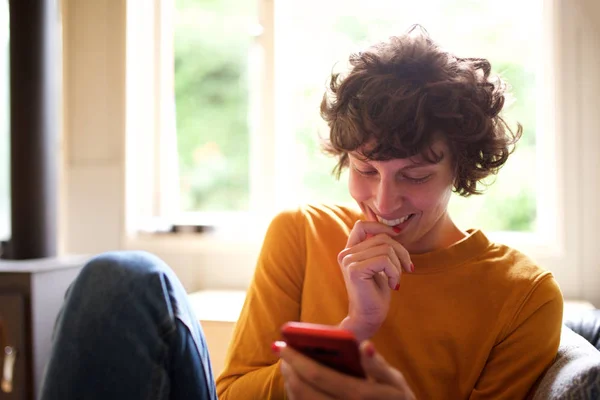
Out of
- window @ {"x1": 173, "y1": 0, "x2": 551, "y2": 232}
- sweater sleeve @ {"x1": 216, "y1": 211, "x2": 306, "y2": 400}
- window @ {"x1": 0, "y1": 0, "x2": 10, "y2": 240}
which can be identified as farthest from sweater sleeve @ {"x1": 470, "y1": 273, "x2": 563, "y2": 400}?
window @ {"x1": 0, "y1": 0, "x2": 10, "y2": 240}

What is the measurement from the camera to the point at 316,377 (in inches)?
32.4

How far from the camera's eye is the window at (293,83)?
203cm

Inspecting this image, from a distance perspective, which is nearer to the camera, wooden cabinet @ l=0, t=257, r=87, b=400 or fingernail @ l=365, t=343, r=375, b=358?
fingernail @ l=365, t=343, r=375, b=358

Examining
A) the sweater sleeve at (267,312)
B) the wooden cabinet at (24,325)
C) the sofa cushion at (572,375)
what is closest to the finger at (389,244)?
the sweater sleeve at (267,312)

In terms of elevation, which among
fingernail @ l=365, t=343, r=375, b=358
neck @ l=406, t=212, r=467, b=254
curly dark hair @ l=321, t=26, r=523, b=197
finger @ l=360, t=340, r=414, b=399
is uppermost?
curly dark hair @ l=321, t=26, r=523, b=197

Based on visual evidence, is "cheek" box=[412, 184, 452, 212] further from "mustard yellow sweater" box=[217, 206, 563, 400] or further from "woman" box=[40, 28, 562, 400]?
"mustard yellow sweater" box=[217, 206, 563, 400]

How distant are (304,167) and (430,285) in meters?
1.10

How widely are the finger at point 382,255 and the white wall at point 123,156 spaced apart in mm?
992

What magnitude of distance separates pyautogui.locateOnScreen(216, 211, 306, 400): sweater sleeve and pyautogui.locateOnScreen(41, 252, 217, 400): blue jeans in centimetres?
17

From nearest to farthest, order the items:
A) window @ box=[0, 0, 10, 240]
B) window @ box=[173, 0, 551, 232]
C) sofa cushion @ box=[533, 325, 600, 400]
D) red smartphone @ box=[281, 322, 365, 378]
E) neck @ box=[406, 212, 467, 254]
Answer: red smartphone @ box=[281, 322, 365, 378], sofa cushion @ box=[533, 325, 600, 400], neck @ box=[406, 212, 467, 254], window @ box=[173, 0, 551, 232], window @ box=[0, 0, 10, 240]

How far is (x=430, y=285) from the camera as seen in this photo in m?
1.19

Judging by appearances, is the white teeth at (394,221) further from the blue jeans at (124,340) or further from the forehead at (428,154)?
the blue jeans at (124,340)

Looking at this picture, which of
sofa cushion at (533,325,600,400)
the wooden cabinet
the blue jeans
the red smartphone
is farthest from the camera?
the wooden cabinet

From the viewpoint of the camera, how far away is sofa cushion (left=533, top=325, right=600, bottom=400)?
950mm
